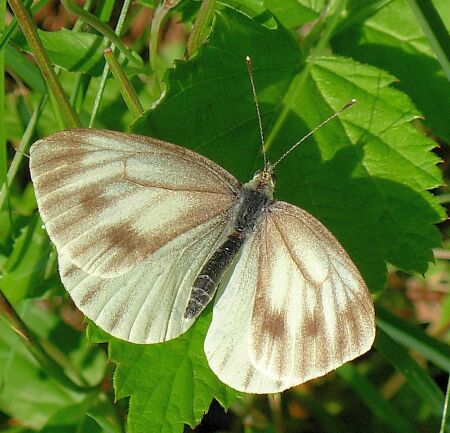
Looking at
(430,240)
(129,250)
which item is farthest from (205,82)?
(430,240)

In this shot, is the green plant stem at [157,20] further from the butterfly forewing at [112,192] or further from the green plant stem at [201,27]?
the butterfly forewing at [112,192]

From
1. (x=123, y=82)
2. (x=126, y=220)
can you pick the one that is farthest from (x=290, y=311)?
(x=123, y=82)

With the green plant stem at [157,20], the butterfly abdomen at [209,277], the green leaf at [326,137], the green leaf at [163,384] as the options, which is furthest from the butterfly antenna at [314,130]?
the green leaf at [163,384]

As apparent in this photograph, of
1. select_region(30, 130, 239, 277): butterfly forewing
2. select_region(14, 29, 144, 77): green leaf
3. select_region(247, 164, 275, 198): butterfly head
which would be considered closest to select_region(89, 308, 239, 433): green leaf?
select_region(30, 130, 239, 277): butterfly forewing

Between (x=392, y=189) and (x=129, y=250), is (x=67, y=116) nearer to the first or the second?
(x=129, y=250)

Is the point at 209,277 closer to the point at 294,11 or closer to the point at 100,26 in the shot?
the point at 100,26

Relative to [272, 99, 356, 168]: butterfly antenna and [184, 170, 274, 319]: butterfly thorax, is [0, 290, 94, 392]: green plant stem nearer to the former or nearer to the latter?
[184, 170, 274, 319]: butterfly thorax
